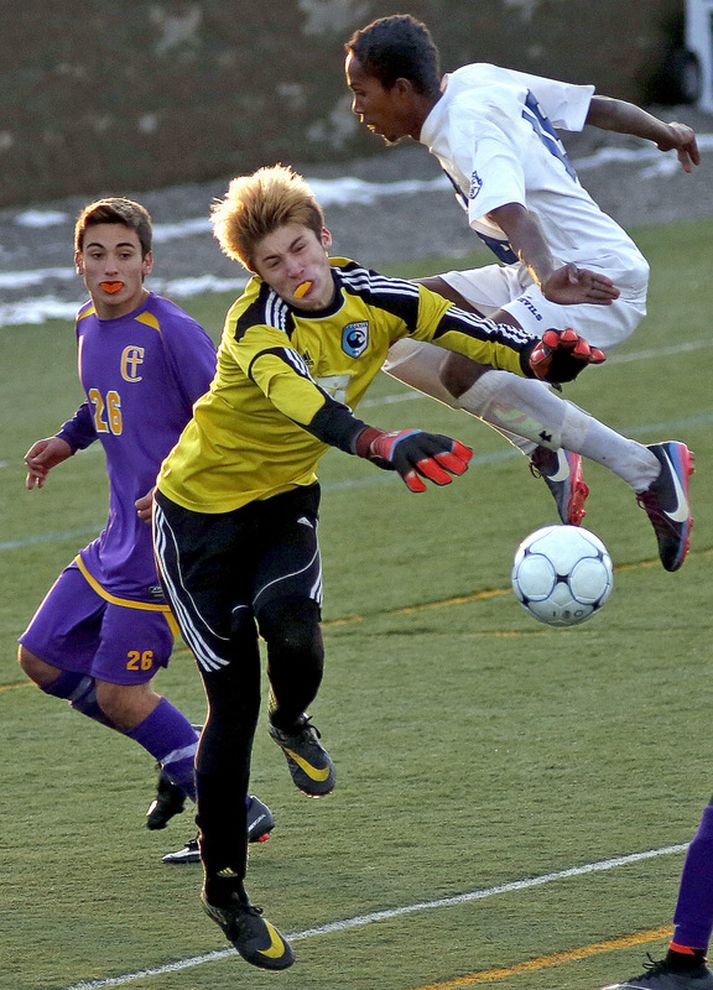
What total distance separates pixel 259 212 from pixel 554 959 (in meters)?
2.05

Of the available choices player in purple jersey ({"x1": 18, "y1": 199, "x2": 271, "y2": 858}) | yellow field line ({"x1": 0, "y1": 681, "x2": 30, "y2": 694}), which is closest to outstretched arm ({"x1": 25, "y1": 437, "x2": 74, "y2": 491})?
player in purple jersey ({"x1": 18, "y1": 199, "x2": 271, "y2": 858})

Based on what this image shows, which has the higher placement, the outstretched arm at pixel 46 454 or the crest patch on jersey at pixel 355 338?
the crest patch on jersey at pixel 355 338

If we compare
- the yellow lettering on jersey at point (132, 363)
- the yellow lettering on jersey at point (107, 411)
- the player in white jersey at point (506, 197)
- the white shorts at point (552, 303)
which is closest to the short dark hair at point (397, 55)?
the player in white jersey at point (506, 197)

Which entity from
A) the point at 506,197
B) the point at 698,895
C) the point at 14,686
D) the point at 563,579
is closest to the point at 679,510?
the point at 563,579

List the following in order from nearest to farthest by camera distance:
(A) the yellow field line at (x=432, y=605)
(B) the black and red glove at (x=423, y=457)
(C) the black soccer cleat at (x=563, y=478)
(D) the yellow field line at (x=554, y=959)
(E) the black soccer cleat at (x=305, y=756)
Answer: (B) the black and red glove at (x=423, y=457), (D) the yellow field line at (x=554, y=959), (E) the black soccer cleat at (x=305, y=756), (C) the black soccer cleat at (x=563, y=478), (A) the yellow field line at (x=432, y=605)

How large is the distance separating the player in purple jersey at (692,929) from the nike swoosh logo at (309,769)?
3.80 ft

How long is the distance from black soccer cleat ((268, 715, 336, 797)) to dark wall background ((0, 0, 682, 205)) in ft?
59.5

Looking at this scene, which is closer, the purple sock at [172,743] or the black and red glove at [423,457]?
the black and red glove at [423,457]

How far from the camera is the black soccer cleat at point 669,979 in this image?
429cm

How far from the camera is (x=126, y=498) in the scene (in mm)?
5719

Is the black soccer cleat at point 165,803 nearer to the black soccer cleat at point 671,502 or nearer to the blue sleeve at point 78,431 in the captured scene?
the blue sleeve at point 78,431

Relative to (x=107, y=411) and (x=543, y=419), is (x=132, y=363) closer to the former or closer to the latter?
(x=107, y=411)

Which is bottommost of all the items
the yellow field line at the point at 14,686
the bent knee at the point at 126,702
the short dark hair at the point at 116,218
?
the yellow field line at the point at 14,686

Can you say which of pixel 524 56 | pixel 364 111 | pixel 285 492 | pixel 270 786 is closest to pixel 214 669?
pixel 285 492
